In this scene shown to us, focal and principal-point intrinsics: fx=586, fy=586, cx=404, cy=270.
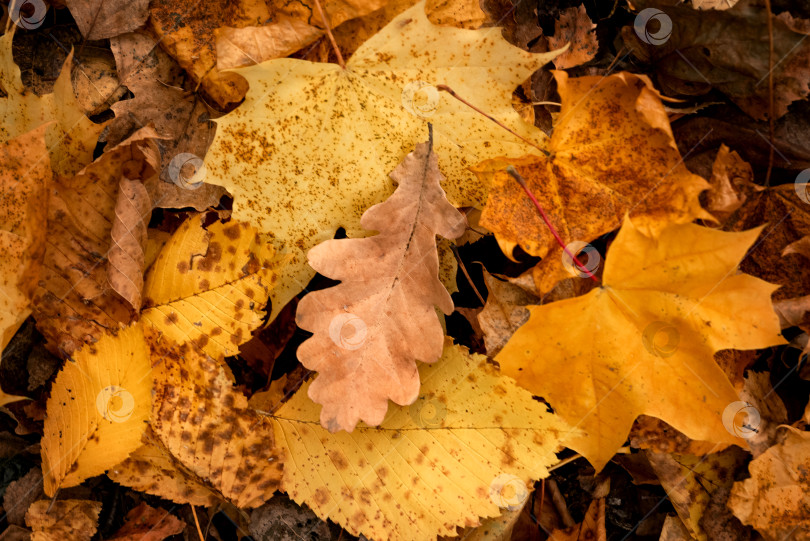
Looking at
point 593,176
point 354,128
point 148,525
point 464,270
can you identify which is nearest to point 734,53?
point 593,176

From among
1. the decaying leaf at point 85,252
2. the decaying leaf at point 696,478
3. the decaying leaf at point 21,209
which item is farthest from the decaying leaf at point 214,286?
the decaying leaf at point 696,478

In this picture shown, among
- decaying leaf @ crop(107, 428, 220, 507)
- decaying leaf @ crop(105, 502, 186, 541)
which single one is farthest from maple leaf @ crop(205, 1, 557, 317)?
decaying leaf @ crop(105, 502, 186, 541)

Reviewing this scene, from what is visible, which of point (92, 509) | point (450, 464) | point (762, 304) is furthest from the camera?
point (92, 509)

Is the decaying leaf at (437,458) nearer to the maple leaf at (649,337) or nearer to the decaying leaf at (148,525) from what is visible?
the maple leaf at (649,337)

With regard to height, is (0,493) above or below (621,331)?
below

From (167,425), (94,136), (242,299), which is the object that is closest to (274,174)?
(242,299)

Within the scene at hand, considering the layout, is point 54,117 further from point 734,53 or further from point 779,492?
point 779,492

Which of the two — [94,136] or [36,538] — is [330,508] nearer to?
[36,538]
